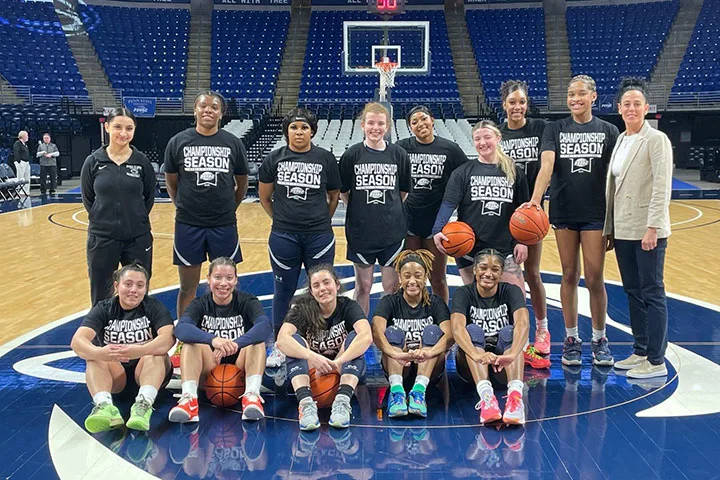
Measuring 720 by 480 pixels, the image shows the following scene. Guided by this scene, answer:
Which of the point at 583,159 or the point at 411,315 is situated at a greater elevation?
the point at 583,159

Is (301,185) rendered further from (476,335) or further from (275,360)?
(476,335)

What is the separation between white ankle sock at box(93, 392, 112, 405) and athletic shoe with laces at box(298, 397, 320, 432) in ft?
2.99

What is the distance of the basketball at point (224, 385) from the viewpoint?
3.52m

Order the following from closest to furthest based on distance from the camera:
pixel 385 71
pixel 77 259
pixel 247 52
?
1. pixel 77 259
2. pixel 385 71
3. pixel 247 52

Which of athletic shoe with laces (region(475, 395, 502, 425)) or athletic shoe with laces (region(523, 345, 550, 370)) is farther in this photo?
athletic shoe with laces (region(523, 345, 550, 370))

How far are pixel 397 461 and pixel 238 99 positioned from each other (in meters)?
17.9

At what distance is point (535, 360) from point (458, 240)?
0.97 m

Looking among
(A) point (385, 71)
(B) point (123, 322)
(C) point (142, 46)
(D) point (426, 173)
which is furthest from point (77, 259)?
(C) point (142, 46)

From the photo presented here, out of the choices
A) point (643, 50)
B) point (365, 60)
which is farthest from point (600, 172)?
point (643, 50)

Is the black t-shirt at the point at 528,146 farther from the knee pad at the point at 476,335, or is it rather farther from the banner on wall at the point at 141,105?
the banner on wall at the point at 141,105

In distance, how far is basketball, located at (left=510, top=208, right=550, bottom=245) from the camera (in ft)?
12.6

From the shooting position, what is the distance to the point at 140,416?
319 cm

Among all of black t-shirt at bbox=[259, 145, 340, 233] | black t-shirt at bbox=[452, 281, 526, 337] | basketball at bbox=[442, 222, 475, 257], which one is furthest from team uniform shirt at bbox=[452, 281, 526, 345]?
black t-shirt at bbox=[259, 145, 340, 233]

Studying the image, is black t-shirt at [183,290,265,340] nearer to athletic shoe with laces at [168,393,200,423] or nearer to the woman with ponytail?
the woman with ponytail
